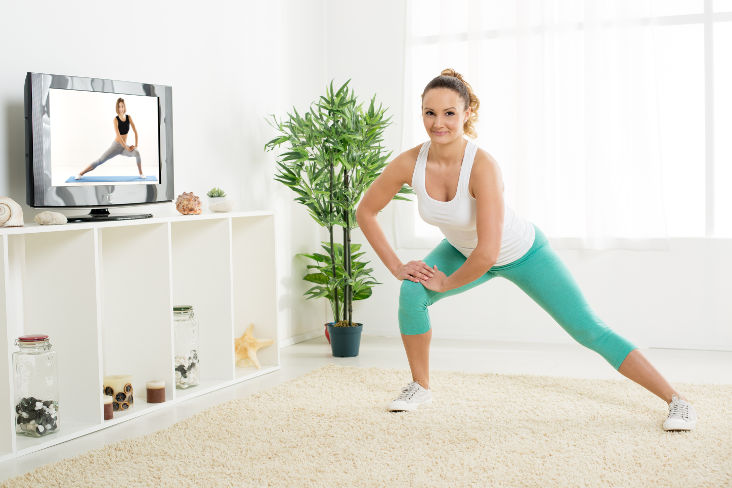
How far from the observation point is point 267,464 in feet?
7.30

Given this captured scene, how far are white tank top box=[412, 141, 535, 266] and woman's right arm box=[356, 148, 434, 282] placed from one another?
0.06 metres

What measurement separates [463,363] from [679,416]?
137 centimetres

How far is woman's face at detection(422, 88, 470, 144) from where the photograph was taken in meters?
2.60

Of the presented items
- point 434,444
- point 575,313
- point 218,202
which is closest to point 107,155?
point 218,202

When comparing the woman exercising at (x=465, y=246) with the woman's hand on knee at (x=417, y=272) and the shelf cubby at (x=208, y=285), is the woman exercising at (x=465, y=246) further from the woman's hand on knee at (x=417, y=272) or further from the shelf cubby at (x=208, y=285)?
the shelf cubby at (x=208, y=285)

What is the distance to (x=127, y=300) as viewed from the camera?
120 inches

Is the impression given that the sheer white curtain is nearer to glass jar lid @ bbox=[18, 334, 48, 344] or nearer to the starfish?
the starfish

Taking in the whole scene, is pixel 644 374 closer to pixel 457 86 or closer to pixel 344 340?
pixel 457 86

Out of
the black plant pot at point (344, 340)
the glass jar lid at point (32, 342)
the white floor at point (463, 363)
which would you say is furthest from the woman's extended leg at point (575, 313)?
the glass jar lid at point (32, 342)

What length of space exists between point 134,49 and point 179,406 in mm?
1449

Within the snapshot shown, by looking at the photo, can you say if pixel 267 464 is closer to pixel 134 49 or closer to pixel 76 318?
pixel 76 318

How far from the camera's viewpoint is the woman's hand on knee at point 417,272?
8.91 feet

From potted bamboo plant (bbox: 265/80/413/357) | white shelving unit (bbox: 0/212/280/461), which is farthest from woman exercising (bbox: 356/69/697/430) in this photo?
potted bamboo plant (bbox: 265/80/413/357)

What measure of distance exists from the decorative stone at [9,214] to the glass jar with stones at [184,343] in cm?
89
